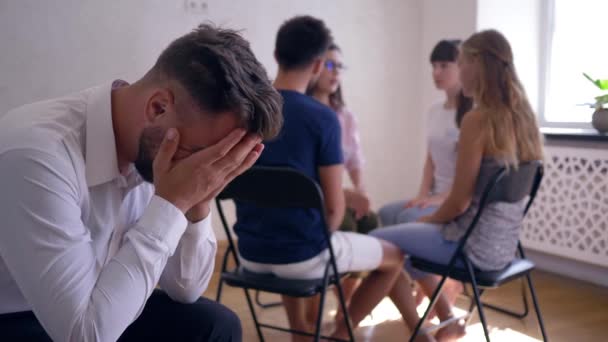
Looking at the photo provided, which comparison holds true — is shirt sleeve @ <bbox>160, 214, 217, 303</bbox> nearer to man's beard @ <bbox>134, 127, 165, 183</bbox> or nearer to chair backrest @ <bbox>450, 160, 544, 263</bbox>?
man's beard @ <bbox>134, 127, 165, 183</bbox>

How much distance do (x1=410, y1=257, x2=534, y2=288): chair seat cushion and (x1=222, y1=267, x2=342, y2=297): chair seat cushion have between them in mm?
437

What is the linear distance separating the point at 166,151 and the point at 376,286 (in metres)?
1.44

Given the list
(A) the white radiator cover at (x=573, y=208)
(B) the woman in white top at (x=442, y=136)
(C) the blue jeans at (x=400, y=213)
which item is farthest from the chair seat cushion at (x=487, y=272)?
(A) the white radiator cover at (x=573, y=208)

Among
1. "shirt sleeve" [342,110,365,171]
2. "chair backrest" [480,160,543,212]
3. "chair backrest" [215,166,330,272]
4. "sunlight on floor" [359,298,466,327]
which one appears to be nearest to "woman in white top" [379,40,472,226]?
"shirt sleeve" [342,110,365,171]

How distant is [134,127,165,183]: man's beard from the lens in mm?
1115

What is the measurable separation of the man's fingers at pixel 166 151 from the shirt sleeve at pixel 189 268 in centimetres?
25

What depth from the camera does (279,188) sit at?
1.81m

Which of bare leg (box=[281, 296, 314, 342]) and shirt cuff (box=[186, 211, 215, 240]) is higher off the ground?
shirt cuff (box=[186, 211, 215, 240])

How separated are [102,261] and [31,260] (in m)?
0.29

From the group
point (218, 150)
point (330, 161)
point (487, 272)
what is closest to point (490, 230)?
point (487, 272)

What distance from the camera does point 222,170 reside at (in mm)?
1109

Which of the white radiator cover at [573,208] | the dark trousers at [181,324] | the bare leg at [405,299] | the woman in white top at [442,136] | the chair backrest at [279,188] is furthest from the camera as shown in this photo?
the white radiator cover at [573,208]

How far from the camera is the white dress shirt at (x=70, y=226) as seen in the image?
3.21 feet

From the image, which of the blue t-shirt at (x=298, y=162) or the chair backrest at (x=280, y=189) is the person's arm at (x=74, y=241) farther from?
the blue t-shirt at (x=298, y=162)
